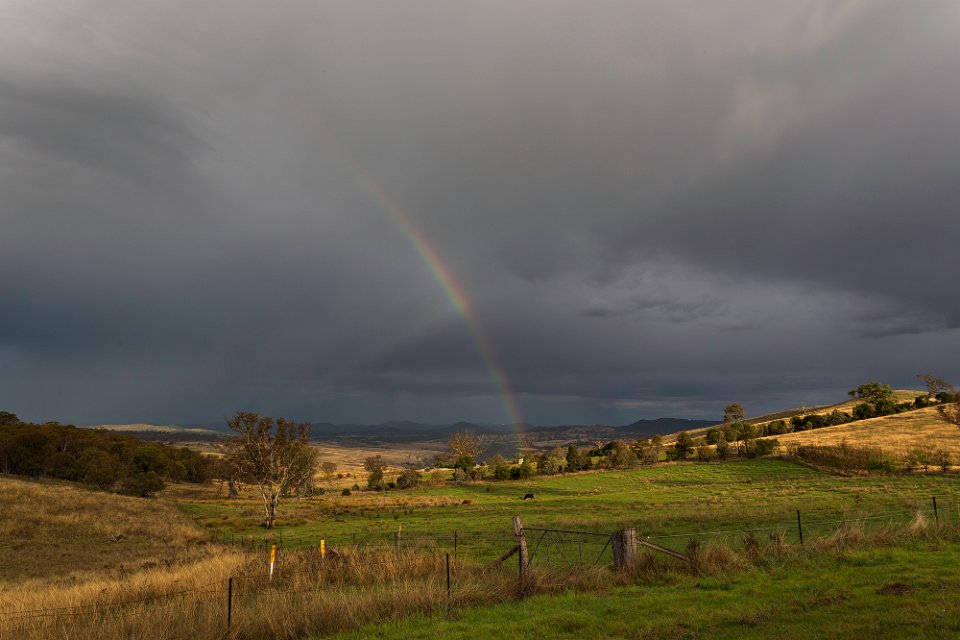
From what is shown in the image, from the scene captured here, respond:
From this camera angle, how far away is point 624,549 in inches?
597

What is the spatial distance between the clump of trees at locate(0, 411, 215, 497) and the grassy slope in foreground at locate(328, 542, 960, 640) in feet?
241

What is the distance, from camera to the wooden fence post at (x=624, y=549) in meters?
14.9

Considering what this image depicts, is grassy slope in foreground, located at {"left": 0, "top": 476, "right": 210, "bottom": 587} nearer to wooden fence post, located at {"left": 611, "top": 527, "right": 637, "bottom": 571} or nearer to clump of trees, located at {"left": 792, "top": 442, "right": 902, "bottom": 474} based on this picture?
wooden fence post, located at {"left": 611, "top": 527, "right": 637, "bottom": 571}

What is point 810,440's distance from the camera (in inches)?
3543

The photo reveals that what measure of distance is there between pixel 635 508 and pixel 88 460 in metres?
77.4

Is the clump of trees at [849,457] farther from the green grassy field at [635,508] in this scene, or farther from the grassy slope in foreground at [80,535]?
the grassy slope in foreground at [80,535]

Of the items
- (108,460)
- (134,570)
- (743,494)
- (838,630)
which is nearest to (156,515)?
(134,570)

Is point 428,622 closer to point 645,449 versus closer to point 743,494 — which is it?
point 743,494

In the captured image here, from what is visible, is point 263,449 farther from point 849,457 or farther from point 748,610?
point 849,457

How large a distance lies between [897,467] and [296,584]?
257 feet

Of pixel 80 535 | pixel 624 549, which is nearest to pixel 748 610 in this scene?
pixel 624 549

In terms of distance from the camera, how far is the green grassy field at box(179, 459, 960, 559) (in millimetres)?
33312

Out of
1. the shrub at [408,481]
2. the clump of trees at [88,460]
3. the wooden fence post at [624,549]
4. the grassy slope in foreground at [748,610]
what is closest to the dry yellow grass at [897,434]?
the shrub at [408,481]

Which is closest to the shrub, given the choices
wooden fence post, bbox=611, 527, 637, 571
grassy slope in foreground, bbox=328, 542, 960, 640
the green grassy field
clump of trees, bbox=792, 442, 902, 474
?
the green grassy field
